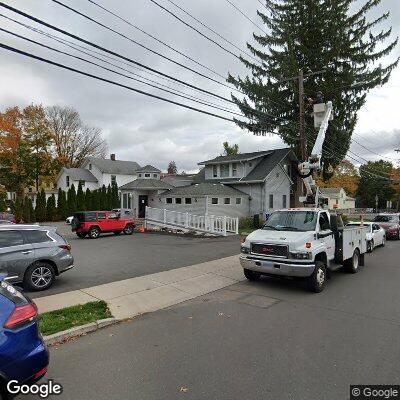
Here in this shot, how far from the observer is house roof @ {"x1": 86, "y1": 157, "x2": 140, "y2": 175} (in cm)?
5012

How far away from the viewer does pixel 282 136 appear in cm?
2791

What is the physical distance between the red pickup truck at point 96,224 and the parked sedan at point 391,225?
58.9 ft

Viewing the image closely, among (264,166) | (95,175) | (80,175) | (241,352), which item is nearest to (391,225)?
(264,166)

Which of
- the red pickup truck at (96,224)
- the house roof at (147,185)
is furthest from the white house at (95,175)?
the red pickup truck at (96,224)

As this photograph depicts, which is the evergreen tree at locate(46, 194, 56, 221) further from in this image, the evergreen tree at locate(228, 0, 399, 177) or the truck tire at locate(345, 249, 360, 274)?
the truck tire at locate(345, 249, 360, 274)

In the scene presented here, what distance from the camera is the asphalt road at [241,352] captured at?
13.5ft

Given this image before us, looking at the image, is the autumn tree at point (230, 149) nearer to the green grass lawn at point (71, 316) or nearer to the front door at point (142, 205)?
the front door at point (142, 205)

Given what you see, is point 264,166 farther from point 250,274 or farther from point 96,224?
point 250,274

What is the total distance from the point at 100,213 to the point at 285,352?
20052 mm

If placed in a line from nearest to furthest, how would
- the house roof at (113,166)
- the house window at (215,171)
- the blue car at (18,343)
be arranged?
the blue car at (18,343) → the house window at (215,171) → the house roof at (113,166)

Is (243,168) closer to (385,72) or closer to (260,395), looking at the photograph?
(385,72)

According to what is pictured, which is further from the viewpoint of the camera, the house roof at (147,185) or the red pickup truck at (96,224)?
the house roof at (147,185)

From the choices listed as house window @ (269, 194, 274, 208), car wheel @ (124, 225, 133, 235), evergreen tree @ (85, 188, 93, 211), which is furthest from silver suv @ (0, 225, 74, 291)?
evergreen tree @ (85, 188, 93, 211)

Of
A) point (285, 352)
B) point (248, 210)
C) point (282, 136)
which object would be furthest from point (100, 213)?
point (285, 352)
